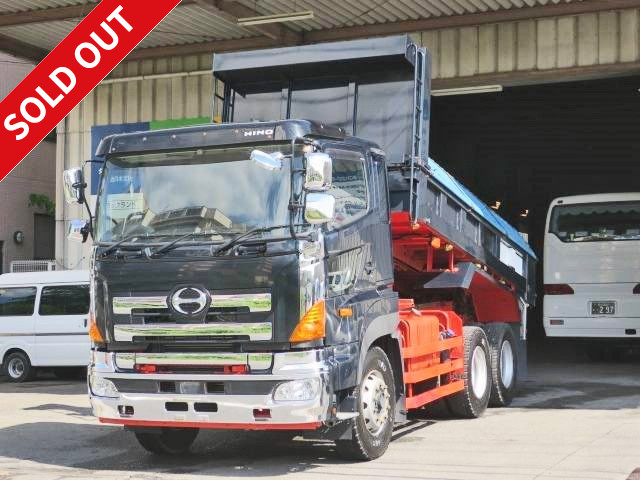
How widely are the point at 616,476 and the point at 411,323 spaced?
2.48 m

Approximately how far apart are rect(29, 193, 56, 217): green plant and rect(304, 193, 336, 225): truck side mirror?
21.8 meters

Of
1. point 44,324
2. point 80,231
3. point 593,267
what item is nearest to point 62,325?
point 44,324

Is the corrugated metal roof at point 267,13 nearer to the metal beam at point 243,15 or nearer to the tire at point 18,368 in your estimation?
the metal beam at point 243,15

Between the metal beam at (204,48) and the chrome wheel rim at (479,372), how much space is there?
8910mm

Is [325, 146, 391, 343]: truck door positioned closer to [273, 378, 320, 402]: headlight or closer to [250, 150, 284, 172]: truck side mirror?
[273, 378, 320, 402]: headlight

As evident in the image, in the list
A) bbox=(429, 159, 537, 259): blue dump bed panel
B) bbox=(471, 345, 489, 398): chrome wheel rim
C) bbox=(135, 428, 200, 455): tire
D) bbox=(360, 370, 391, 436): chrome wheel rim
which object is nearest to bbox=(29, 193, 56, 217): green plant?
bbox=(429, 159, 537, 259): blue dump bed panel

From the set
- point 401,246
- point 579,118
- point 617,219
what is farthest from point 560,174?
point 401,246

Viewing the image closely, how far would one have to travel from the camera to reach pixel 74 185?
8344 millimetres

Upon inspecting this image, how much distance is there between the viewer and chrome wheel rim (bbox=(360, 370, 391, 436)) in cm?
816

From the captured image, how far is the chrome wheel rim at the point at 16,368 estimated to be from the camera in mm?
18797

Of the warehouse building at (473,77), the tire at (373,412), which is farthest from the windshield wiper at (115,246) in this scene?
the warehouse building at (473,77)

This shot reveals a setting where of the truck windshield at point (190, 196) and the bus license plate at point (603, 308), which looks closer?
the truck windshield at point (190, 196)

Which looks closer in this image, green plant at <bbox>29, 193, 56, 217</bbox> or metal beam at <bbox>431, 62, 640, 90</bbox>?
metal beam at <bbox>431, 62, 640, 90</bbox>

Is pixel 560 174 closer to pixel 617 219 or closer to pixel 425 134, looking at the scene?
pixel 617 219
